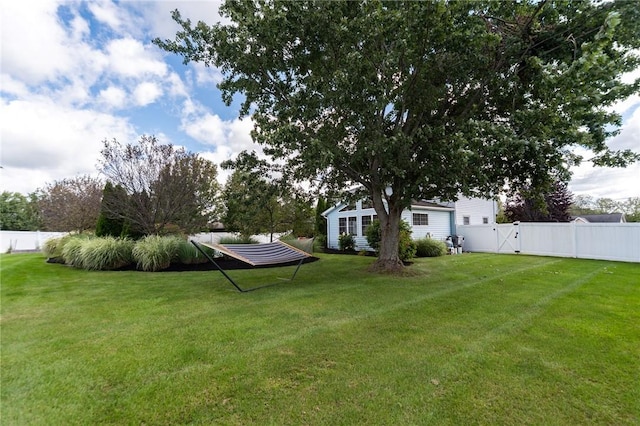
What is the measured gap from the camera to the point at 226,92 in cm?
874

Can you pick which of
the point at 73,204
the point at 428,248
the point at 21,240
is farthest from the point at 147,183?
the point at 21,240

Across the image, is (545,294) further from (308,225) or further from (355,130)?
(308,225)

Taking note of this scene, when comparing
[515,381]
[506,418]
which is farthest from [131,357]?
[515,381]

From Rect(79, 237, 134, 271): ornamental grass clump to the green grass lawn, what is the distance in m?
3.54

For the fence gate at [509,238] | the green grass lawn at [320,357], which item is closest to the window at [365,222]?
the fence gate at [509,238]

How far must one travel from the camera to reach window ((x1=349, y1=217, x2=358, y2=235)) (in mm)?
17500

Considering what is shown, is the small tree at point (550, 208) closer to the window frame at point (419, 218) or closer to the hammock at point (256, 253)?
the window frame at point (419, 218)

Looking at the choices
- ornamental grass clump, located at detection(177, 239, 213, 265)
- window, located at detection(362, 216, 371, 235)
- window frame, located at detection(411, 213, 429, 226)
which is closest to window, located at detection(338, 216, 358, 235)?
window, located at detection(362, 216, 371, 235)

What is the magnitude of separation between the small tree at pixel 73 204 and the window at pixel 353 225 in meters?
14.2

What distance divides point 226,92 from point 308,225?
13124mm

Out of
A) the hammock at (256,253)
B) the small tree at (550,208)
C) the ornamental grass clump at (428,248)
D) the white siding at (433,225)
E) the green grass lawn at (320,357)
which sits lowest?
the green grass lawn at (320,357)

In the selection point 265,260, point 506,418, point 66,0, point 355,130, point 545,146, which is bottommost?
point 506,418

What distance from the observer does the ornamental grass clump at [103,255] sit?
30.4ft

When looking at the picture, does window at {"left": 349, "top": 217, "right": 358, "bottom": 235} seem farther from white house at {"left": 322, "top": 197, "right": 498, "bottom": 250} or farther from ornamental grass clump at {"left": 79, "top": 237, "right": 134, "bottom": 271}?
ornamental grass clump at {"left": 79, "top": 237, "right": 134, "bottom": 271}
